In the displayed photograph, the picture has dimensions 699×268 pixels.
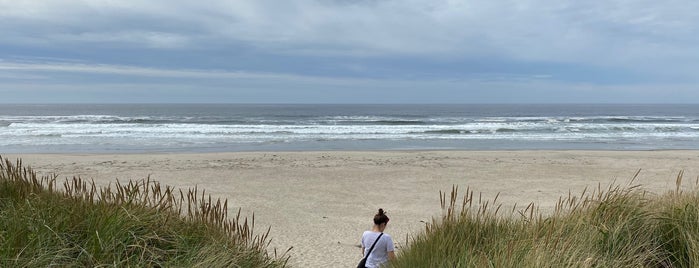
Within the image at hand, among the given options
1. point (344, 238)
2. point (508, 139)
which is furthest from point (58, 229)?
point (508, 139)

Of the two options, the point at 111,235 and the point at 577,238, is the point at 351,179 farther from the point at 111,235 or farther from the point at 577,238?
the point at 111,235

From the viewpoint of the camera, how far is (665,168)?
15.9 m

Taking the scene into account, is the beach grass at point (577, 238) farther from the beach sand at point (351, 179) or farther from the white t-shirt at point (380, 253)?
the beach sand at point (351, 179)

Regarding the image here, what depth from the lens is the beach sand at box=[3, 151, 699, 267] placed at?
316 inches

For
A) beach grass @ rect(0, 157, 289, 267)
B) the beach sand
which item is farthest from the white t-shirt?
the beach sand

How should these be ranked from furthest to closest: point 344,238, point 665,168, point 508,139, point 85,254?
point 508,139 → point 665,168 → point 344,238 → point 85,254

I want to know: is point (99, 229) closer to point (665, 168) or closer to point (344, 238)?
point (344, 238)

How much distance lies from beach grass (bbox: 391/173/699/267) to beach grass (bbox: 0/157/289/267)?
1365mm

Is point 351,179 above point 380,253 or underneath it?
underneath

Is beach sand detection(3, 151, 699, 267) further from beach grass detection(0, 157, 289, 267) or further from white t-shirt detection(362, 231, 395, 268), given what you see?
beach grass detection(0, 157, 289, 267)

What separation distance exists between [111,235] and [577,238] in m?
3.11

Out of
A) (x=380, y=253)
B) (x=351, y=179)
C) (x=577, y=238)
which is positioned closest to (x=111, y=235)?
(x=380, y=253)

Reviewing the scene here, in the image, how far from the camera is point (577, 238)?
11.3ft

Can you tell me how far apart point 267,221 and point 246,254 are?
4.92 meters
